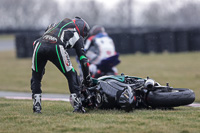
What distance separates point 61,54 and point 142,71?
12463mm

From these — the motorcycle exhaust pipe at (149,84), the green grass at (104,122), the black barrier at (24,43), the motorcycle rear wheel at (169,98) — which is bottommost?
the green grass at (104,122)

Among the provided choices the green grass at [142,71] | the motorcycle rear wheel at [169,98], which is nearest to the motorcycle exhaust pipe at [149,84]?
the motorcycle rear wheel at [169,98]

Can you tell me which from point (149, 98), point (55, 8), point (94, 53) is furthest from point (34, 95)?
point (55, 8)

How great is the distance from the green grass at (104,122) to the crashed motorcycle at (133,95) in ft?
0.63

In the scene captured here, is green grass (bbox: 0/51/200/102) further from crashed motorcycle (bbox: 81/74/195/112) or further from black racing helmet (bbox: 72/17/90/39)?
black racing helmet (bbox: 72/17/90/39)

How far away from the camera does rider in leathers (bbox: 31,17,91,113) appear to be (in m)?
6.54

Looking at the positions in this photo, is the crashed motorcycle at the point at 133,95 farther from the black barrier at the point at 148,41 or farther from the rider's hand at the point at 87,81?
the black barrier at the point at 148,41

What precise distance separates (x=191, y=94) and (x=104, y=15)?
1803 inches

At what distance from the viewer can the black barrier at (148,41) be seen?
24203 millimetres

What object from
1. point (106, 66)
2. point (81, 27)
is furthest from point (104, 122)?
point (106, 66)

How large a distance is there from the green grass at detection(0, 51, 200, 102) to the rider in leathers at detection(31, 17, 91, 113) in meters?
4.38

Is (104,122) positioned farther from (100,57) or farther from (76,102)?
(100,57)

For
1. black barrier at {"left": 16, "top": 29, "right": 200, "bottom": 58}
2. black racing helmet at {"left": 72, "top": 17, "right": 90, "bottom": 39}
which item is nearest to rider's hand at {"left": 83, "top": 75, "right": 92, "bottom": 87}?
black racing helmet at {"left": 72, "top": 17, "right": 90, "bottom": 39}

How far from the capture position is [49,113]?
22.1 ft
